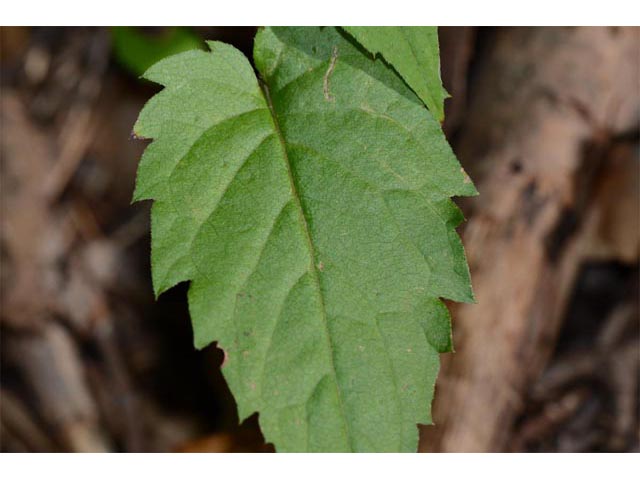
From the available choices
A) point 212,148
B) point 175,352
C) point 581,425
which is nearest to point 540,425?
point 581,425

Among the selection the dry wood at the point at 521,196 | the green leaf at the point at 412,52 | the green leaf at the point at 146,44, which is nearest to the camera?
the green leaf at the point at 412,52

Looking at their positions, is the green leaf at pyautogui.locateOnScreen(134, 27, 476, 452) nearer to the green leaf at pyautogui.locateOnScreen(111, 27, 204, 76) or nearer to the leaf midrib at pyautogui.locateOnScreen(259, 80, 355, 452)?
the leaf midrib at pyautogui.locateOnScreen(259, 80, 355, 452)

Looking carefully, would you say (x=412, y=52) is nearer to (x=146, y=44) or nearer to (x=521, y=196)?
(x=521, y=196)

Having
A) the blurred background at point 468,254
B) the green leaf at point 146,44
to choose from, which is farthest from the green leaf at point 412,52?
the green leaf at point 146,44

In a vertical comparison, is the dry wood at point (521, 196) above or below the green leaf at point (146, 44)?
below

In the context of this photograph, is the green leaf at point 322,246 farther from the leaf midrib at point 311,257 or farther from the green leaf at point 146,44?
the green leaf at point 146,44

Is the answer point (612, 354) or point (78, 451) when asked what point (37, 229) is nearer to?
point (78, 451)
